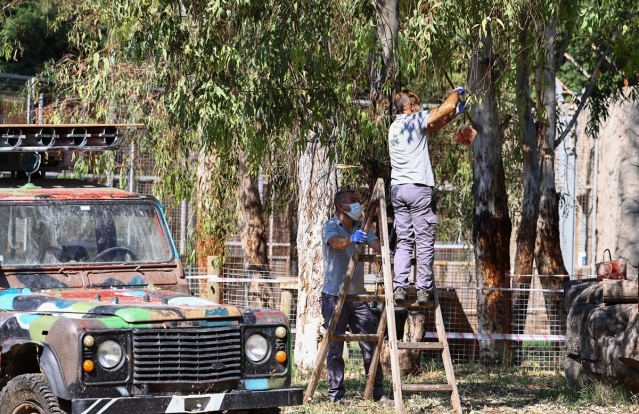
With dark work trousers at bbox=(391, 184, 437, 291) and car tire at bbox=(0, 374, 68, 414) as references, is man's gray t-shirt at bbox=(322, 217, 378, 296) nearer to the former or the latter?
dark work trousers at bbox=(391, 184, 437, 291)

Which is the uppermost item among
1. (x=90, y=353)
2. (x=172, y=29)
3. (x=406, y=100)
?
(x=172, y=29)

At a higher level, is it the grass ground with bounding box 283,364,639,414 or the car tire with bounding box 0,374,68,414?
the car tire with bounding box 0,374,68,414

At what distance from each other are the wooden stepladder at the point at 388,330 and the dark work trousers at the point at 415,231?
0.40ft

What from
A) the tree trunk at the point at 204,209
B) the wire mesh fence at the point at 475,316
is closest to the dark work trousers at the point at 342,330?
the wire mesh fence at the point at 475,316

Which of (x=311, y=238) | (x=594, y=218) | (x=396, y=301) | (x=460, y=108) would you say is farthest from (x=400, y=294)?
(x=594, y=218)

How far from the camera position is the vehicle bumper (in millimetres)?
7523

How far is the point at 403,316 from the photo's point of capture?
14008mm

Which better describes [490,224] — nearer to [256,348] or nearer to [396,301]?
[396,301]

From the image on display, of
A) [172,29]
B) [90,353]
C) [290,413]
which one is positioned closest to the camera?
[90,353]

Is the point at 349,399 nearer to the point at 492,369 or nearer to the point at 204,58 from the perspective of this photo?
the point at 204,58

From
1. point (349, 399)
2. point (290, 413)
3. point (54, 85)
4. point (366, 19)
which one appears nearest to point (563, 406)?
point (349, 399)

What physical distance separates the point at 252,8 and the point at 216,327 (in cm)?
456

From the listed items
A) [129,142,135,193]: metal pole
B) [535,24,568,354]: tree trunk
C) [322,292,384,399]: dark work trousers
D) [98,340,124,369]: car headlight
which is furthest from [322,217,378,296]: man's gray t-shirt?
[129,142,135,193]: metal pole

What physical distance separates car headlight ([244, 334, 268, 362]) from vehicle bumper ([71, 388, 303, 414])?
255 millimetres
